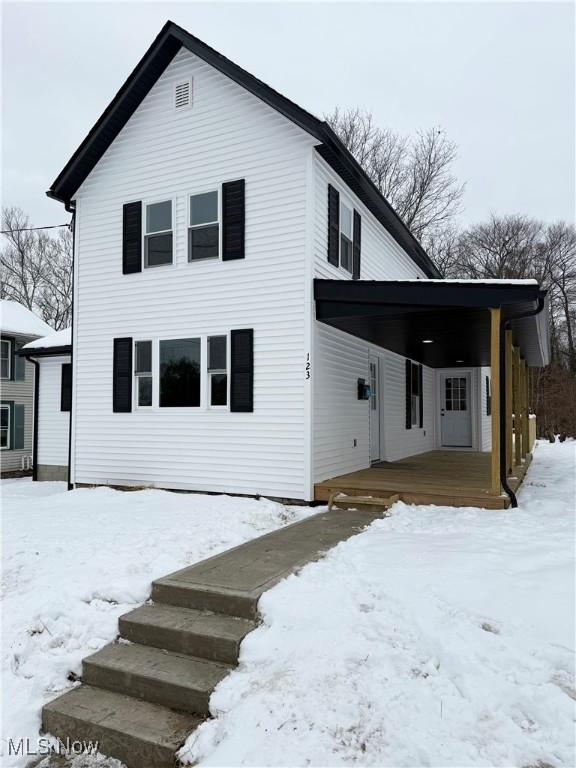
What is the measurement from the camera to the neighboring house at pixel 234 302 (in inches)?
309

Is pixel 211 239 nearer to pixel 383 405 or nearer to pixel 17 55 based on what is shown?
pixel 383 405

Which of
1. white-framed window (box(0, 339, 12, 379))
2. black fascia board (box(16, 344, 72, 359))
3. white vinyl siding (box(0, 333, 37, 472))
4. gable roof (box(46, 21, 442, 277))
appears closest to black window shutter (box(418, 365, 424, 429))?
gable roof (box(46, 21, 442, 277))

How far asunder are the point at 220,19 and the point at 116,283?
12707mm

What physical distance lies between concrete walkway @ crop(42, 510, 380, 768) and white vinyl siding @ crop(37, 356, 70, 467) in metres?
10.1

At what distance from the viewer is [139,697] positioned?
10.9 ft

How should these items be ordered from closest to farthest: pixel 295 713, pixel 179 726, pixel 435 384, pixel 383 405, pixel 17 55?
pixel 295 713 < pixel 179 726 < pixel 383 405 < pixel 17 55 < pixel 435 384

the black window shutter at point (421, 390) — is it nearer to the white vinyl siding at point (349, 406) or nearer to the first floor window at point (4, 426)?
the white vinyl siding at point (349, 406)

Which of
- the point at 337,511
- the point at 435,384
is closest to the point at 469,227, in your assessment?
the point at 435,384

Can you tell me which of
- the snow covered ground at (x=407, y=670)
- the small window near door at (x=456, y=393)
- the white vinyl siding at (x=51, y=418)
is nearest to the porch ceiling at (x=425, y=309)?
the snow covered ground at (x=407, y=670)

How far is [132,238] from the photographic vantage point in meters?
9.54

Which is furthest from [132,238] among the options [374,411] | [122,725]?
[122,725]

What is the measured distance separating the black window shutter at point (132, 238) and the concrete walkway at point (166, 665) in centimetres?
637

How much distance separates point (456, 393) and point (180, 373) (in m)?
9.77

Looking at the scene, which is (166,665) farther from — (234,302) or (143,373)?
(143,373)
